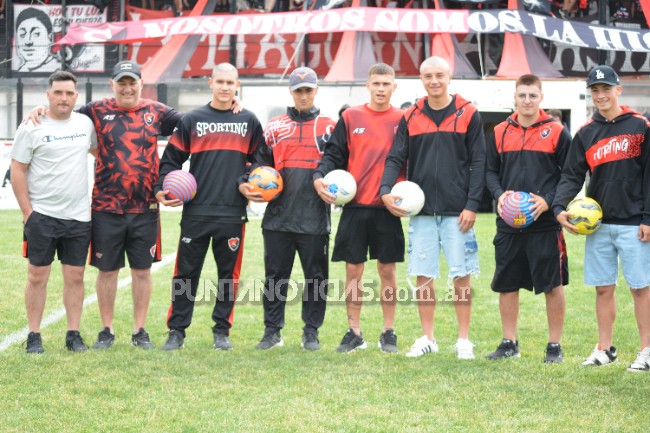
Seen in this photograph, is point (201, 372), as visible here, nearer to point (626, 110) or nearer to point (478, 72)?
point (626, 110)

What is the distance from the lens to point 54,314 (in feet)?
30.9

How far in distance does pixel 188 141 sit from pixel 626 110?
3.55 m

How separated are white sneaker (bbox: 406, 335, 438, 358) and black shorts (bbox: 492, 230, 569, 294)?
710 mm

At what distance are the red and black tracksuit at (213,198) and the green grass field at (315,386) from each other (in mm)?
490

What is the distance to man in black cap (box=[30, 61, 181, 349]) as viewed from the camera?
777 cm

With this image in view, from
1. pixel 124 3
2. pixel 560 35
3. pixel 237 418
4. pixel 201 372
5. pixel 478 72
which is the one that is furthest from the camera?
pixel 124 3

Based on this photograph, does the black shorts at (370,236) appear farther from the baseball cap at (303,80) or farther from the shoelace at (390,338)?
the baseball cap at (303,80)

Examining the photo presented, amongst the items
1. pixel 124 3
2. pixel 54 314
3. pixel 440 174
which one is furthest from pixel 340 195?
pixel 124 3

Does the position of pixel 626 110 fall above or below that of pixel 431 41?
below

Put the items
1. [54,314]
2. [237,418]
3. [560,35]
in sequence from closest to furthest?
1. [237,418]
2. [54,314]
3. [560,35]

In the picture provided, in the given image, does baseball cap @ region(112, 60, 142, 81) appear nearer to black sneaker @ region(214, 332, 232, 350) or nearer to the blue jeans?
black sneaker @ region(214, 332, 232, 350)

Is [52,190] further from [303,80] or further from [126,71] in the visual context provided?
[303,80]

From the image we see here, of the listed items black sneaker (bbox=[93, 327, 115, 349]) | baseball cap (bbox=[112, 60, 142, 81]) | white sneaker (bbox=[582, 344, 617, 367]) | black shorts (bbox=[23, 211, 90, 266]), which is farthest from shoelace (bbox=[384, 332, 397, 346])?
baseball cap (bbox=[112, 60, 142, 81])

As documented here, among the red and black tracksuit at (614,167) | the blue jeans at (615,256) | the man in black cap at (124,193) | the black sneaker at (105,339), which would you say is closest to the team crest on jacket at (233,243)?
the man in black cap at (124,193)
